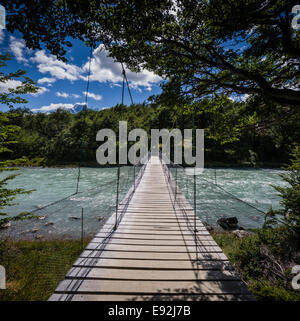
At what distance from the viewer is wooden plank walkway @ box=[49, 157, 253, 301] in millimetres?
1454

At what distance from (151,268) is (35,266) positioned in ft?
10.3

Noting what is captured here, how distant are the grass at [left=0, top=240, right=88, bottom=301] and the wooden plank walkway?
144 centimetres

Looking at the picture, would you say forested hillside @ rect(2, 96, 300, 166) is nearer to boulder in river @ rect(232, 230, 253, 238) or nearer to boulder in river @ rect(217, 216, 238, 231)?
boulder in river @ rect(217, 216, 238, 231)

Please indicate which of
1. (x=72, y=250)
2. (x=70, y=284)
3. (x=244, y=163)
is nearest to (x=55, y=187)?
(x=72, y=250)

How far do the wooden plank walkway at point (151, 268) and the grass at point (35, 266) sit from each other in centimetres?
144

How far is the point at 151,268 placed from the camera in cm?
177

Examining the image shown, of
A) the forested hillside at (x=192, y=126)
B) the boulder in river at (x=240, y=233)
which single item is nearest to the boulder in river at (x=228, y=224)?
the boulder in river at (x=240, y=233)

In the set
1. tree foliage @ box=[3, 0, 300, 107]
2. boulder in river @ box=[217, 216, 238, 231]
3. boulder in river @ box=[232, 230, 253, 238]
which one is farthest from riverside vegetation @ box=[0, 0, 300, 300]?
boulder in river @ box=[217, 216, 238, 231]

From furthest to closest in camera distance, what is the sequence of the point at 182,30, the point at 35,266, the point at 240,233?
the point at 240,233, the point at 35,266, the point at 182,30

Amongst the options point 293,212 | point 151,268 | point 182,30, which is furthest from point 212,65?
point 293,212

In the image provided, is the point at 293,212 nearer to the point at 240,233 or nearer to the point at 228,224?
the point at 240,233

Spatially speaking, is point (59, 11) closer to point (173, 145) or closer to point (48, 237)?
point (48, 237)

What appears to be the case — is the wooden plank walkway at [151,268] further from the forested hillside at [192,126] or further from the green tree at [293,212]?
the green tree at [293,212]

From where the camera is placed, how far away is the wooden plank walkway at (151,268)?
57.2 inches
